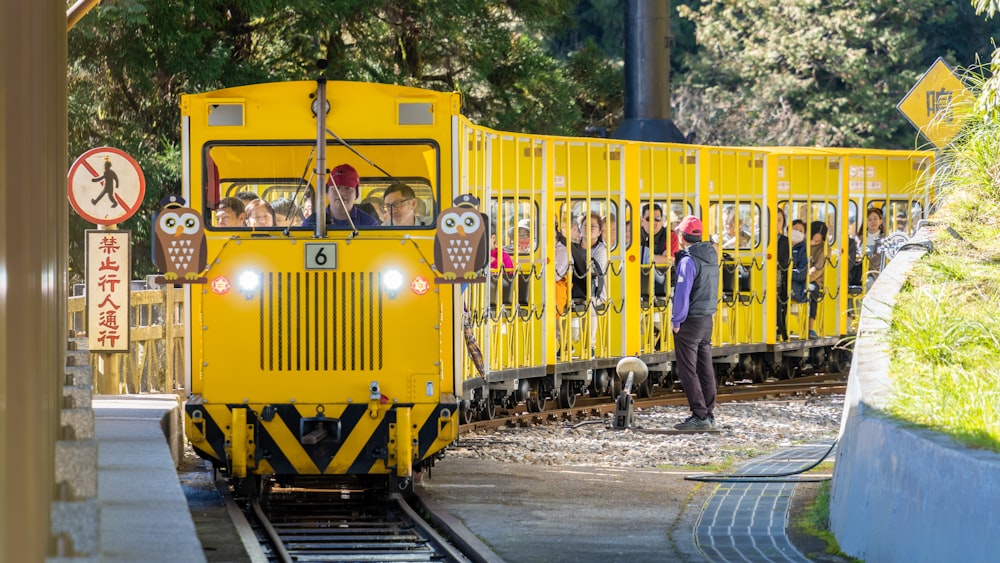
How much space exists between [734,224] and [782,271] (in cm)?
161

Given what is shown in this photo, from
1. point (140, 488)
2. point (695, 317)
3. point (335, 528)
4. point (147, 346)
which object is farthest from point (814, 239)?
point (140, 488)

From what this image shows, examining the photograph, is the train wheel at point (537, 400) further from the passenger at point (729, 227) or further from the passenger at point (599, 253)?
the passenger at point (729, 227)

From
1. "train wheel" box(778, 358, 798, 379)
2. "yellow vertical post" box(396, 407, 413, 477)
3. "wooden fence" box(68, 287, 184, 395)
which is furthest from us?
"train wheel" box(778, 358, 798, 379)

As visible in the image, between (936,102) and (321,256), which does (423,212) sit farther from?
(936,102)

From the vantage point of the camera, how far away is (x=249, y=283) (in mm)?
12328

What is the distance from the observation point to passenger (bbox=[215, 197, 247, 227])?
1255cm

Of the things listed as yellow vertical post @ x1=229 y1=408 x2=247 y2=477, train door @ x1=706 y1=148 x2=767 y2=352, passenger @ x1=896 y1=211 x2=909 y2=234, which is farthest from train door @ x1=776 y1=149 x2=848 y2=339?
yellow vertical post @ x1=229 y1=408 x2=247 y2=477

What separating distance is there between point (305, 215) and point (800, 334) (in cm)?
1366

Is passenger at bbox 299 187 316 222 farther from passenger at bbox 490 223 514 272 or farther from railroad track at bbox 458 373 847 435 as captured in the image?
railroad track at bbox 458 373 847 435

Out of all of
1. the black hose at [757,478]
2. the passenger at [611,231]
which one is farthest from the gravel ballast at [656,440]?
the passenger at [611,231]

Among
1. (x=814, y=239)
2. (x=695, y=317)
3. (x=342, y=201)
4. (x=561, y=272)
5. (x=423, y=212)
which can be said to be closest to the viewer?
(x=342, y=201)

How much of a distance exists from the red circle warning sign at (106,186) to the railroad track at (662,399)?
3.89 meters

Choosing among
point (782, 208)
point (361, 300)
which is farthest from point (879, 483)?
point (782, 208)

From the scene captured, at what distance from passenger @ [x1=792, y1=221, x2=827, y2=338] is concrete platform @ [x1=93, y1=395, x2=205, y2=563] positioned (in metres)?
12.2
